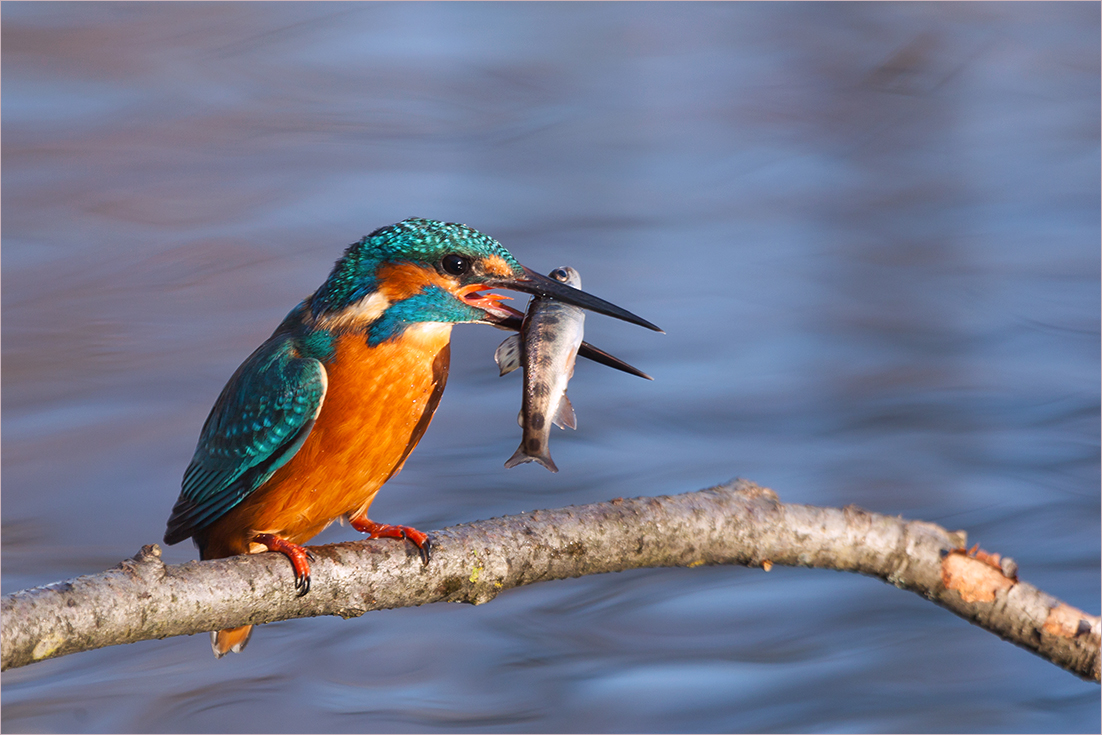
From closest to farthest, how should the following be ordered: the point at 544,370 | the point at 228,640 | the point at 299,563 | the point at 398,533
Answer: the point at 299,563 → the point at 398,533 → the point at 544,370 → the point at 228,640

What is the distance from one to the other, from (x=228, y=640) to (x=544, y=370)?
1.10 meters

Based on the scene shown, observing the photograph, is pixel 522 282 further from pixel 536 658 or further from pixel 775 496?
pixel 536 658

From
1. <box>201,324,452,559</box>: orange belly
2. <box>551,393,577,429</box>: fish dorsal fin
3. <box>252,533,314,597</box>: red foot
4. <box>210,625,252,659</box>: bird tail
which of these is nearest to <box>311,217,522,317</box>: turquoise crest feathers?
<box>201,324,452,559</box>: orange belly

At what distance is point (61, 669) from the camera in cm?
397

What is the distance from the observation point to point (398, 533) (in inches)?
80.6

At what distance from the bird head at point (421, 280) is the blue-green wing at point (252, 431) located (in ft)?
0.52

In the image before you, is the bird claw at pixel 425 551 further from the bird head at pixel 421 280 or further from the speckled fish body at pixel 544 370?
the bird head at pixel 421 280

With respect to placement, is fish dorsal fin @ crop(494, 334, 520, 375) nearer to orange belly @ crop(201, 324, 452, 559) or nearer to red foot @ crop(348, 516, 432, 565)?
orange belly @ crop(201, 324, 452, 559)

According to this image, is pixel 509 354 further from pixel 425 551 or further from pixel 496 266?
pixel 425 551

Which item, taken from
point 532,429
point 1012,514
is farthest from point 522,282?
point 1012,514

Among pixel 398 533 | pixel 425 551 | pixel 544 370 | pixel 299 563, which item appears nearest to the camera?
pixel 299 563

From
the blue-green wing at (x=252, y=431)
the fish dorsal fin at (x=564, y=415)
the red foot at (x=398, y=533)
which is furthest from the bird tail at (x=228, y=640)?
the fish dorsal fin at (x=564, y=415)

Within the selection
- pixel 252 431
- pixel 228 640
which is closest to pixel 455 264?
pixel 252 431

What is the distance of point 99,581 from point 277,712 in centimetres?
254
